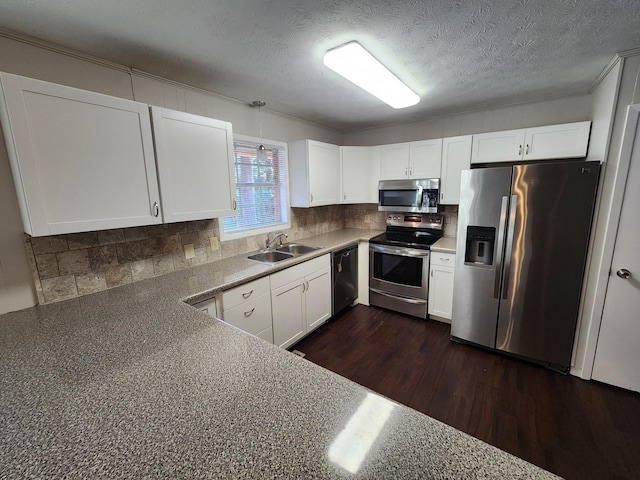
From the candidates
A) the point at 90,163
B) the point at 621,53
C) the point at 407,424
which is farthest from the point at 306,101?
the point at 407,424

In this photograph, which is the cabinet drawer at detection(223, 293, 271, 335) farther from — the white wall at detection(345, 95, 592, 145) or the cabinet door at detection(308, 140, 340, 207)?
the white wall at detection(345, 95, 592, 145)

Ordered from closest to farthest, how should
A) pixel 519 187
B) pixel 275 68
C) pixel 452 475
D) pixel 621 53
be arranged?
pixel 452 475 < pixel 621 53 < pixel 275 68 < pixel 519 187

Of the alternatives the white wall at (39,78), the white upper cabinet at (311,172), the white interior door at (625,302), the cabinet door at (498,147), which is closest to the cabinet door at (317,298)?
the white upper cabinet at (311,172)

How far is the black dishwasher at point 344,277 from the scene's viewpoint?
2.99 meters

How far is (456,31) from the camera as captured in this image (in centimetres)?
145

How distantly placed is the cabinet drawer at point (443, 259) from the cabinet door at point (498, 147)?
1.04 metres

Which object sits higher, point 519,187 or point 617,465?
point 519,187

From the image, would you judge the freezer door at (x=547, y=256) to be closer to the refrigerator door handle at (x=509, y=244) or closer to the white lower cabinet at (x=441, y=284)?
the refrigerator door handle at (x=509, y=244)

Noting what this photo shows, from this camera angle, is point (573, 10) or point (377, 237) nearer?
point (573, 10)

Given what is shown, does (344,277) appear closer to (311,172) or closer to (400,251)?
(400,251)

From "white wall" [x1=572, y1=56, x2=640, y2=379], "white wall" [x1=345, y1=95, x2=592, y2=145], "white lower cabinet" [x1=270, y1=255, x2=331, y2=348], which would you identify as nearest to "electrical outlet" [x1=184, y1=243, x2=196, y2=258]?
"white lower cabinet" [x1=270, y1=255, x2=331, y2=348]

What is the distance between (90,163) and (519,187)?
290cm

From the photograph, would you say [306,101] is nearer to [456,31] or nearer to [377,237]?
[456,31]

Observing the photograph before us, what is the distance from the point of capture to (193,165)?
1.83 m
